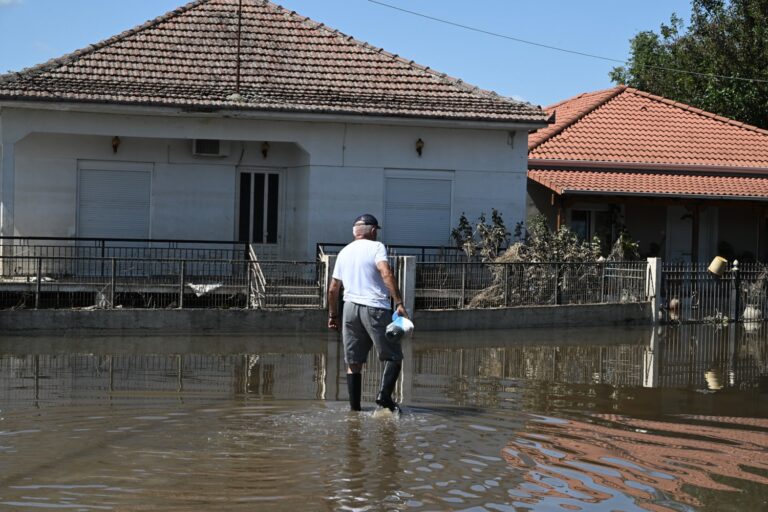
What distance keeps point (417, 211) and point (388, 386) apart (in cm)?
1397

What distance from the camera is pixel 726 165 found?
95.2 ft

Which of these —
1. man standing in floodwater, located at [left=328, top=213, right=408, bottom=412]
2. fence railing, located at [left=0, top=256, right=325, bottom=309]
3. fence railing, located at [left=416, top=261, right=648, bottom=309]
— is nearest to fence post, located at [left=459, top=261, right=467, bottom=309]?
fence railing, located at [left=416, top=261, right=648, bottom=309]

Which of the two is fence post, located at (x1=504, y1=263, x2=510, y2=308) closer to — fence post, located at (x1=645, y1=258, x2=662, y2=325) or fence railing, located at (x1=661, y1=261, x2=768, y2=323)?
fence post, located at (x1=645, y1=258, x2=662, y2=325)

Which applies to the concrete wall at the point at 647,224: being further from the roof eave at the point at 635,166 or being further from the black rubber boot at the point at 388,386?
the black rubber boot at the point at 388,386

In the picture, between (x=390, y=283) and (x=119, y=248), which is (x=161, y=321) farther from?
(x=390, y=283)

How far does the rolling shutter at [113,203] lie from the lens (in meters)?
22.8

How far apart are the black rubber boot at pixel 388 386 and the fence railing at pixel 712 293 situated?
1243cm

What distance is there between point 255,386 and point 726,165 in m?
19.8

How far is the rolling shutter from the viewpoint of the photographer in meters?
22.8

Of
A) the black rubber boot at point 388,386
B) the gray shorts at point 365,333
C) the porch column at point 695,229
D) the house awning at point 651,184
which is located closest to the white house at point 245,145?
the house awning at point 651,184

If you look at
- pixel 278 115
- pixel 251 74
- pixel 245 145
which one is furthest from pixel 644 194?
pixel 251 74

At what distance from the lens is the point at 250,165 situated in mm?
23922

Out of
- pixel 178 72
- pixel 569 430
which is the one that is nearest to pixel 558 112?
pixel 178 72

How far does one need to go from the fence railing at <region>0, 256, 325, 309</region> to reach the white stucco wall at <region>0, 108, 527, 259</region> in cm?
284
